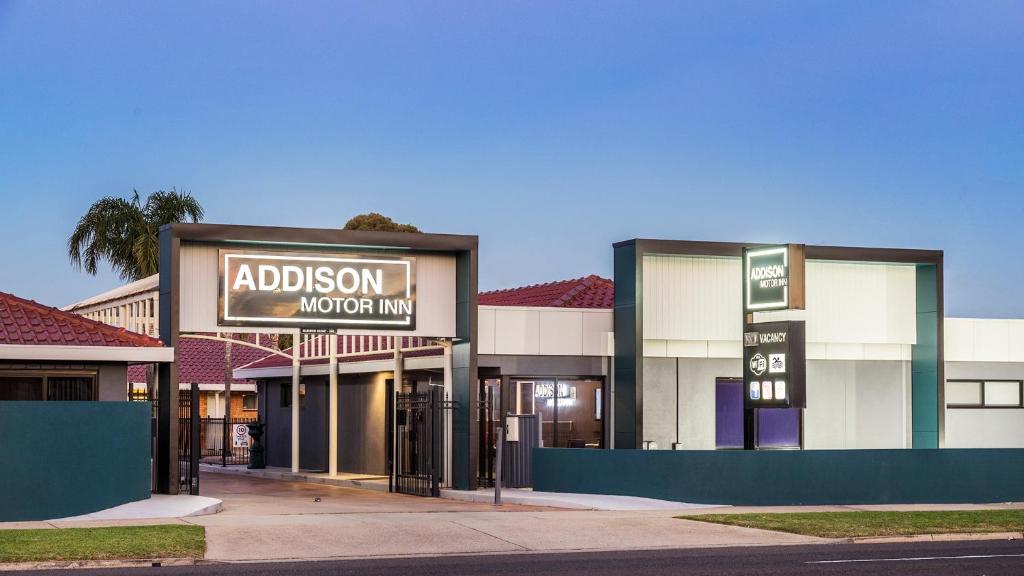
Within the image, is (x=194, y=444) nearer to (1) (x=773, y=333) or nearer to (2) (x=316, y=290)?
(2) (x=316, y=290)

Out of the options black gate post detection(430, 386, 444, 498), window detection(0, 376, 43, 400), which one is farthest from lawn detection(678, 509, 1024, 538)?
window detection(0, 376, 43, 400)

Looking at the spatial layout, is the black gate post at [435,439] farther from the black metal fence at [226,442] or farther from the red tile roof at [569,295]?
the black metal fence at [226,442]

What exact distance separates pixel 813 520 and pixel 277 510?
904cm

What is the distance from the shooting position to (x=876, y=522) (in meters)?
22.1

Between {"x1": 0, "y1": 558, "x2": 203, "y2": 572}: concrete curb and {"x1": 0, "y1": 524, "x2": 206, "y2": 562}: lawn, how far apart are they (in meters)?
0.12

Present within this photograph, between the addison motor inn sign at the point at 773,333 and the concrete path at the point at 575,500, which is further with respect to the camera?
the addison motor inn sign at the point at 773,333

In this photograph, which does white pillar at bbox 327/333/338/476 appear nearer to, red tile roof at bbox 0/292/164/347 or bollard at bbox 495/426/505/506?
bollard at bbox 495/426/505/506

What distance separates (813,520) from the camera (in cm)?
2228

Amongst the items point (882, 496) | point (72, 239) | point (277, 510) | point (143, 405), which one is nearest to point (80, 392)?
point (143, 405)

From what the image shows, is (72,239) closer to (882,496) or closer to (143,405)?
(143,405)

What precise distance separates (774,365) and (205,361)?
1430 inches

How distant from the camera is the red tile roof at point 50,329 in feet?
75.3

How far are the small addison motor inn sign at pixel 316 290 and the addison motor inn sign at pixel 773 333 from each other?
6.75m

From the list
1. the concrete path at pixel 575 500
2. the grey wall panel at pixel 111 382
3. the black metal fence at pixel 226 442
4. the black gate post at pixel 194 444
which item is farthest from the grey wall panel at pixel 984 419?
the black metal fence at pixel 226 442
